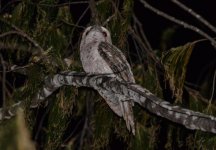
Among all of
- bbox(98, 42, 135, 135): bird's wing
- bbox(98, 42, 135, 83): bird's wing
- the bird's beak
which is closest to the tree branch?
bbox(98, 42, 135, 135): bird's wing

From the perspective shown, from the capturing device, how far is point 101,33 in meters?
2.55

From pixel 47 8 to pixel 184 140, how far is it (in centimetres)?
95

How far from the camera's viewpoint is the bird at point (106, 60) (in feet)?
7.36

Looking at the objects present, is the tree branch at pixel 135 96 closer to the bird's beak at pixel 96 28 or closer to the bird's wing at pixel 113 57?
the bird's wing at pixel 113 57

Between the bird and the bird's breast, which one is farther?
the bird's breast

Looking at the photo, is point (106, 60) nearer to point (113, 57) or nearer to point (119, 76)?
point (113, 57)

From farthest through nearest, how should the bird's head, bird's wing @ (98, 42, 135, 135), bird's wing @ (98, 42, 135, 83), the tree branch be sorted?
the bird's head → bird's wing @ (98, 42, 135, 83) → bird's wing @ (98, 42, 135, 135) → the tree branch

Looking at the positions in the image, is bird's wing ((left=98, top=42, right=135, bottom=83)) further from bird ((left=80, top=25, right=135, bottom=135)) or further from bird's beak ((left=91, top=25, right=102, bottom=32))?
bird's beak ((left=91, top=25, right=102, bottom=32))

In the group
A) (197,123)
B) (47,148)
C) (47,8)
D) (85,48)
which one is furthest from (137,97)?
(85,48)

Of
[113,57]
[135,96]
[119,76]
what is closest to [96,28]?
[113,57]

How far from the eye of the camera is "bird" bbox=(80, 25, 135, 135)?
2.24 metres

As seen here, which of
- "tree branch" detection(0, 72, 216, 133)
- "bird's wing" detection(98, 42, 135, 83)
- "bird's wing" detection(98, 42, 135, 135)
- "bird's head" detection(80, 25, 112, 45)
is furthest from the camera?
"bird's head" detection(80, 25, 112, 45)

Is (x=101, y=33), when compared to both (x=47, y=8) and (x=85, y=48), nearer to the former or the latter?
(x=85, y=48)

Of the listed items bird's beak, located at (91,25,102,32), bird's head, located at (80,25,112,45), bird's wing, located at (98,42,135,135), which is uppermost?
bird's beak, located at (91,25,102,32)
